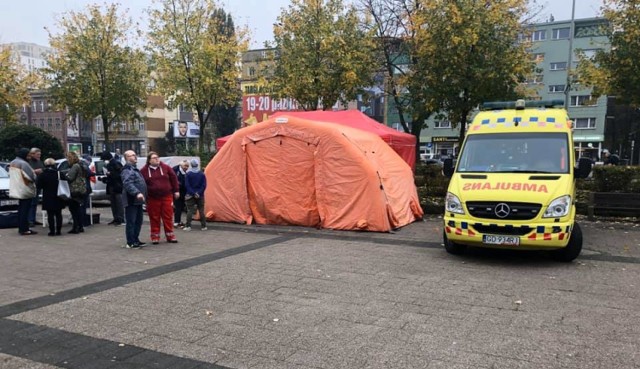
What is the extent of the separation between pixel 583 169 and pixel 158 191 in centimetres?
748

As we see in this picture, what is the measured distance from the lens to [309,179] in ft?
38.6

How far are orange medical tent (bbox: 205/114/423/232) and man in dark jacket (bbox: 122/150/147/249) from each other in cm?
323

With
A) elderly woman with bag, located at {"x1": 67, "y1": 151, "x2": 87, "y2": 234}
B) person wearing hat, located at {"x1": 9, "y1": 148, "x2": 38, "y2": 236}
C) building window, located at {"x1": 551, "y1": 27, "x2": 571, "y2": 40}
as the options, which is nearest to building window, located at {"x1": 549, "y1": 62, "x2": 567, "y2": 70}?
building window, located at {"x1": 551, "y1": 27, "x2": 571, "y2": 40}

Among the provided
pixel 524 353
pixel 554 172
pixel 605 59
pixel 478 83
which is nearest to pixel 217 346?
pixel 524 353

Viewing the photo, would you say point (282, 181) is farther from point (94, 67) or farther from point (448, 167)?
point (94, 67)

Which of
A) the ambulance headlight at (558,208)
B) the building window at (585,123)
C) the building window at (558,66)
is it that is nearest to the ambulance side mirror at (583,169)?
the ambulance headlight at (558,208)

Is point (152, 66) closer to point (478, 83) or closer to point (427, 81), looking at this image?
point (427, 81)

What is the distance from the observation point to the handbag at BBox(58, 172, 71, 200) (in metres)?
10.7

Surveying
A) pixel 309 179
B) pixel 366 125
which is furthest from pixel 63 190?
pixel 366 125

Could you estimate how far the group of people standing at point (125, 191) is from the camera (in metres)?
9.43

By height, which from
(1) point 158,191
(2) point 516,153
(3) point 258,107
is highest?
(3) point 258,107

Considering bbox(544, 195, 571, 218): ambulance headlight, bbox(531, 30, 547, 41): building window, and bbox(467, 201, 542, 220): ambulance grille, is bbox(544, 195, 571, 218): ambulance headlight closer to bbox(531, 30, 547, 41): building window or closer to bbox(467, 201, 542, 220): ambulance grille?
bbox(467, 201, 542, 220): ambulance grille

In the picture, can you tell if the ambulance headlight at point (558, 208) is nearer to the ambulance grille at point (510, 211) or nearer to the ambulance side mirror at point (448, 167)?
the ambulance grille at point (510, 211)

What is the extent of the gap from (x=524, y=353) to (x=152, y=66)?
2346 centimetres
